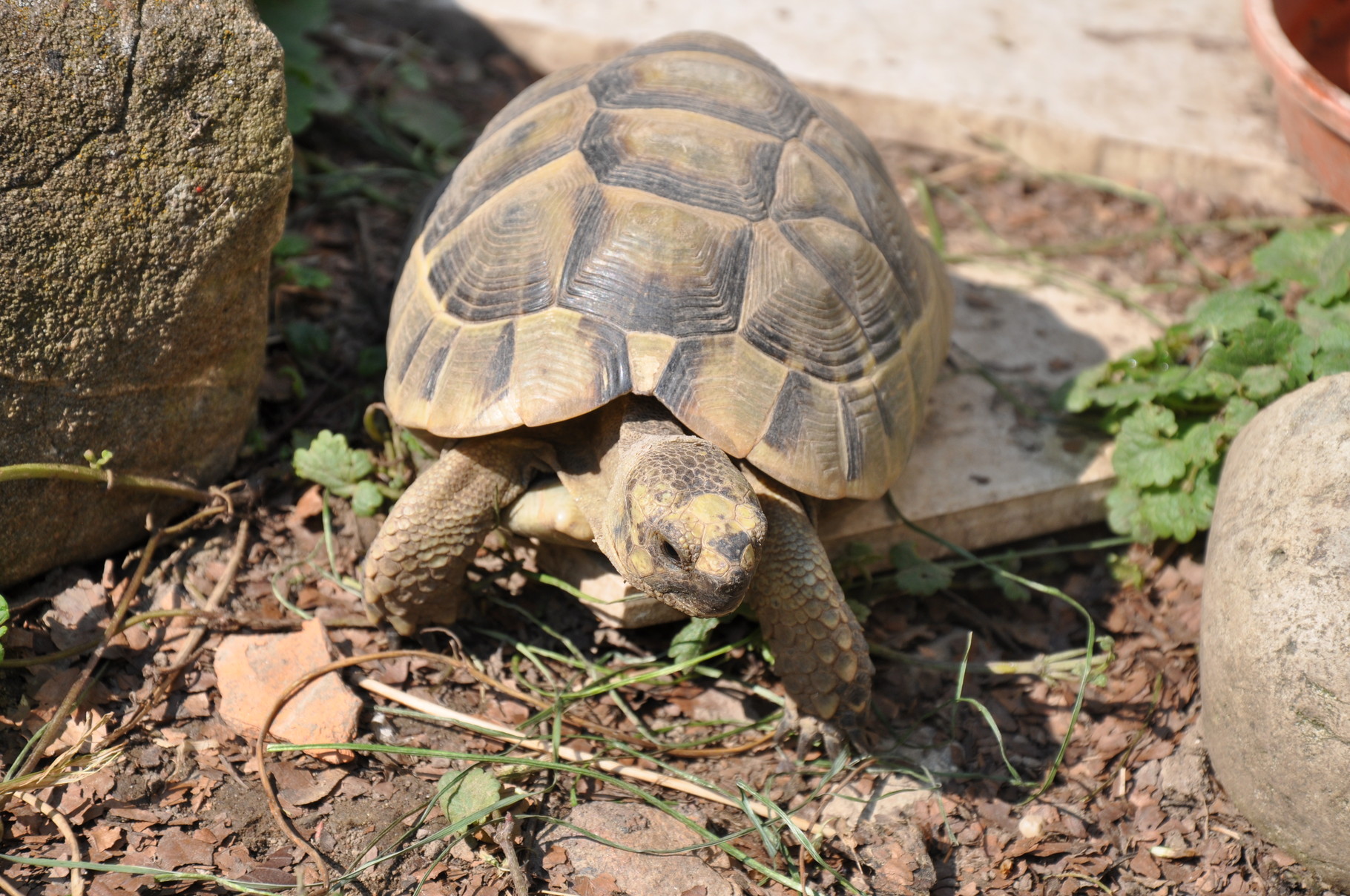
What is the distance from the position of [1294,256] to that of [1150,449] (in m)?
1.02

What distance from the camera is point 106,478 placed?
8.45ft

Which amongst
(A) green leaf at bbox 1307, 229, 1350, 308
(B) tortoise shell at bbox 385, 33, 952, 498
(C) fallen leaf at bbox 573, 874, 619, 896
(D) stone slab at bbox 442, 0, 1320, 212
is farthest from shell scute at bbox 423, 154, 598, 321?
(D) stone slab at bbox 442, 0, 1320, 212

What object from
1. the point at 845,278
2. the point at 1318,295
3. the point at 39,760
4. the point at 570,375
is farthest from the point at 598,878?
the point at 1318,295

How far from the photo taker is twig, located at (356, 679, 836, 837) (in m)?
2.57

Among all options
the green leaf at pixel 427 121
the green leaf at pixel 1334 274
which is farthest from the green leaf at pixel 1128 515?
the green leaf at pixel 427 121

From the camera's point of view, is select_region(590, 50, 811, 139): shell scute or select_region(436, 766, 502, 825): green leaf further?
select_region(590, 50, 811, 139): shell scute

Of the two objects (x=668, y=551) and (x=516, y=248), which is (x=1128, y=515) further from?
(x=516, y=248)

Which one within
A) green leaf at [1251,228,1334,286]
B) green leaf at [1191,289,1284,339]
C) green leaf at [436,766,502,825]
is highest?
green leaf at [1191,289,1284,339]

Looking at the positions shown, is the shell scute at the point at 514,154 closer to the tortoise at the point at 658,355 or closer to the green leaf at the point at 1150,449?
the tortoise at the point at 658,355

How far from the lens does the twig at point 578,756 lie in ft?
8.43

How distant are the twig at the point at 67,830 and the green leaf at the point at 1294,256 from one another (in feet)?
12.4

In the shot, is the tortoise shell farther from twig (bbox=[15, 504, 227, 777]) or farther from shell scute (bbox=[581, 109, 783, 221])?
twig (bbox=[15, 504, 227, 777])

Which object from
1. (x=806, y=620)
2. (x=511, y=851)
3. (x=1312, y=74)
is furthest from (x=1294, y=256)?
(x=511, y=851)

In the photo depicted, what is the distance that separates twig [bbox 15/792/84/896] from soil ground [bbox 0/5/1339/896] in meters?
0.02
